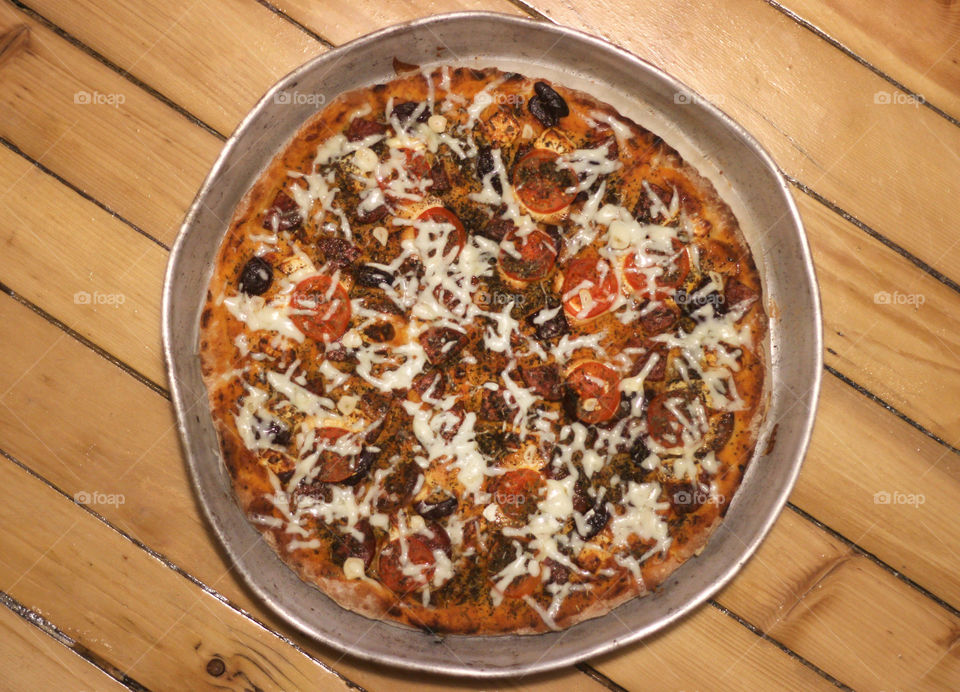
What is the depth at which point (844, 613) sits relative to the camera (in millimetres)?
2756

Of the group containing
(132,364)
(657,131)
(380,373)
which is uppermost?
(657,131)

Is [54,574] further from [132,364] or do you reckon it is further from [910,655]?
[910,655]

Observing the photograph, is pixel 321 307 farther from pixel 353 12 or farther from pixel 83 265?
pixel 353 12

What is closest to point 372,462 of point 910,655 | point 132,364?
point 132,364

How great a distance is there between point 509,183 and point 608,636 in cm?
168

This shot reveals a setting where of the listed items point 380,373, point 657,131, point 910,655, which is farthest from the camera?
point 910,655

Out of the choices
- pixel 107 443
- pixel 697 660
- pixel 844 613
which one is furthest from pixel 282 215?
pixel 844 613

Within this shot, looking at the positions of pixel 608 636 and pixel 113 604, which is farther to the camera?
pixel 113 604

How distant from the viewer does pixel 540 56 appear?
253 cm

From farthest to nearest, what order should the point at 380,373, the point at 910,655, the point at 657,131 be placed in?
the point at 910,655 < the point at 657,131 < the point at 380,373

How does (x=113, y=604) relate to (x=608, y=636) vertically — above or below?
below

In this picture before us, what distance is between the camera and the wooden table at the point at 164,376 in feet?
8.65

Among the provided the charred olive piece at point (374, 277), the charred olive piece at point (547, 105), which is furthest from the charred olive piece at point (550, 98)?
the charred olive piece at point (374, 277)

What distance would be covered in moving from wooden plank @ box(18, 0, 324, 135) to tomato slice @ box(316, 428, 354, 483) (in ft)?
4.23
